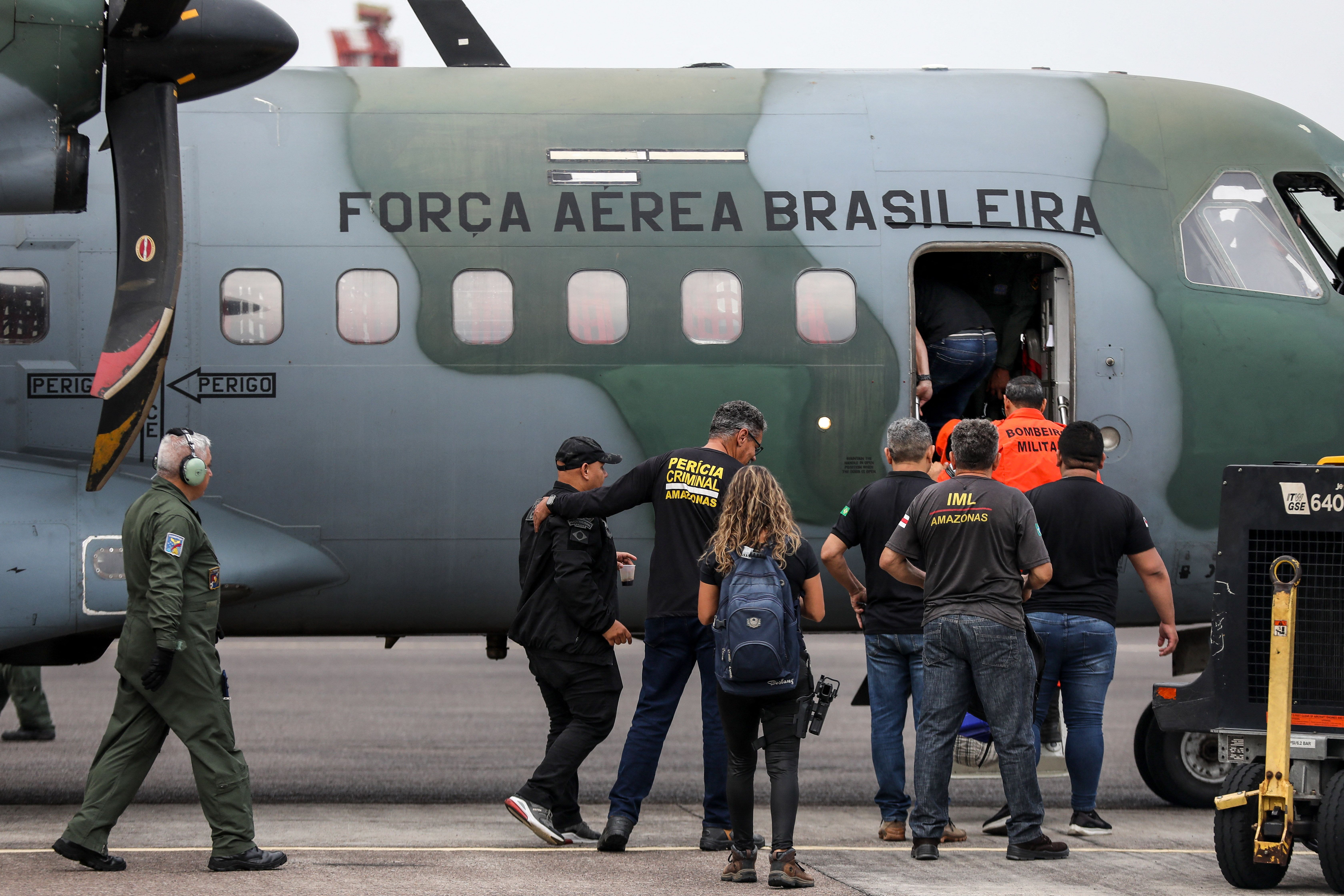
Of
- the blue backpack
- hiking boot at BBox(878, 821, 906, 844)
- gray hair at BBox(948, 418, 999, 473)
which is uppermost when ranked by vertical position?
gray hair at BBox(948, 418, 999, 473)

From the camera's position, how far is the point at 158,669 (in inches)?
277

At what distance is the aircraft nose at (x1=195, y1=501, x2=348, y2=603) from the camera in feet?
30.3

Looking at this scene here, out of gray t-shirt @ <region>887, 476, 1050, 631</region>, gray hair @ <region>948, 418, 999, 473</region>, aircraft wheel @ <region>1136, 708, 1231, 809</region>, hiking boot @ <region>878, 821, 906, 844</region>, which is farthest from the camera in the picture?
aircraft wheel @ <region>1136, 708, 1231, 809</region>

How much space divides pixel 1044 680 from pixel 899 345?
2.34m

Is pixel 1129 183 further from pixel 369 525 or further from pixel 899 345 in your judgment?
pixel 369 525

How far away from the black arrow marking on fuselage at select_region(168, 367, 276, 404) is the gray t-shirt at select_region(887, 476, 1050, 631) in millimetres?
4207

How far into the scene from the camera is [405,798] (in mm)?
10266

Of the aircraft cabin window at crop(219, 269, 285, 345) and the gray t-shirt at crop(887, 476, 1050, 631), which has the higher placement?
the aircraft cabin window at crop(219, 269, 285, 345)

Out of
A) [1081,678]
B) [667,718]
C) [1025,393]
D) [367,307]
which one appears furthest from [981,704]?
[367,307]

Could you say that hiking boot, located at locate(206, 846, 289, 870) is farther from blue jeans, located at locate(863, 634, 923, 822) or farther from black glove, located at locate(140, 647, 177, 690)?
blue jeans, located at locate(863, 634, 923, 822)

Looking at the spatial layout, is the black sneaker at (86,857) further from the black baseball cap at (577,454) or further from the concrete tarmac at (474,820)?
the black baseball cap at (577,454)

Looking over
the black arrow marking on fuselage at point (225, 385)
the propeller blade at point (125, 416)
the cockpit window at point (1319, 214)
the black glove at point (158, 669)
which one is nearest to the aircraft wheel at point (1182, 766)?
the cockpit window at point (1319, 214)

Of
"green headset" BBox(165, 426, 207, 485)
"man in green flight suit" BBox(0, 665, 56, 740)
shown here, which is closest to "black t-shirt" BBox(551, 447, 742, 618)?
"green headset" BBox(165, 426, 207, 485)

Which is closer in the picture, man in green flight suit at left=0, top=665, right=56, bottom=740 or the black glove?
the black glove
